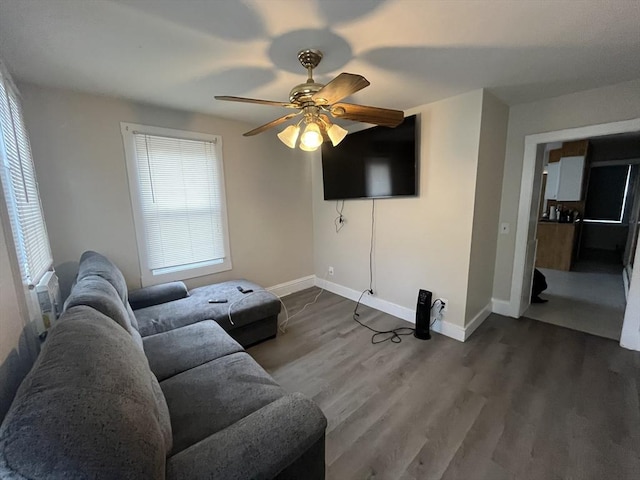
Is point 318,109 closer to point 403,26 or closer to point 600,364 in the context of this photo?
point 403,26

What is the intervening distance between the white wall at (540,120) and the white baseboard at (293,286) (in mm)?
2485

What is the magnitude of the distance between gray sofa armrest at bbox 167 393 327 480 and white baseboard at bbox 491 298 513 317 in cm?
293

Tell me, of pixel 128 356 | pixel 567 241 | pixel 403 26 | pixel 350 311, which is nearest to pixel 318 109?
pixel 403 26

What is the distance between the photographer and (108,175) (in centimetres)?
246

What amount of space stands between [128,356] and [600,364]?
11.0 ft

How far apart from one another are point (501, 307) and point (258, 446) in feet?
10.6

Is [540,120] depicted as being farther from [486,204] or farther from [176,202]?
[176,202]

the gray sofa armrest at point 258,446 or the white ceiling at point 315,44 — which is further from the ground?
the white ceiling at point 315,44

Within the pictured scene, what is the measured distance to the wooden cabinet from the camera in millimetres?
4754

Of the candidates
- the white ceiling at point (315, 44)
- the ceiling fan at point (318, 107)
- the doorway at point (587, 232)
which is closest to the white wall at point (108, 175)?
the white ceiling at point (315, 44)

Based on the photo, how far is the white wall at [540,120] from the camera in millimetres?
2279

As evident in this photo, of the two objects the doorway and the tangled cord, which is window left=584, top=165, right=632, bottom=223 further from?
the tangled cord

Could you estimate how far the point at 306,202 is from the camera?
4043 millimetres

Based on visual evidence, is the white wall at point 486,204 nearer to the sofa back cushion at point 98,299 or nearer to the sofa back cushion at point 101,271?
the sofa back cushion at point 98,299
